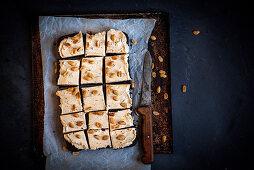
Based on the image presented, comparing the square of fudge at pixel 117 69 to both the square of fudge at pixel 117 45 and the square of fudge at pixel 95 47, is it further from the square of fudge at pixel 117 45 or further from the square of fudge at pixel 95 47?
the square of fudge at pixel 95 47

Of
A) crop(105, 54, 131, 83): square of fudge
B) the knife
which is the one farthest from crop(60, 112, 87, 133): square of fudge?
the knife

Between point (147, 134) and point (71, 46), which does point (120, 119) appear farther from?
point (71, 46)

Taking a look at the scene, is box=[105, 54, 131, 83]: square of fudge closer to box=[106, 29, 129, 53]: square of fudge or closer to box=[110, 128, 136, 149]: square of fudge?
box=[106, 29, 129, 53]: square of fudge

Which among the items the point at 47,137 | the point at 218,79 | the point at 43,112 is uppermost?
the point at 218,79

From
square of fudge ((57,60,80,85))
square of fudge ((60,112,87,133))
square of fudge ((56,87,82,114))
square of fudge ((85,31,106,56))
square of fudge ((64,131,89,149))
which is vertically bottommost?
square of fudge ((64,131,89,149))

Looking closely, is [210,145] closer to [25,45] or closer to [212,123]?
[212,123]

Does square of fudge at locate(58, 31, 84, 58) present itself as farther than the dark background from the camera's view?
No

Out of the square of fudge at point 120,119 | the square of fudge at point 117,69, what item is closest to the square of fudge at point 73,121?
the square of fudge at point 120,119

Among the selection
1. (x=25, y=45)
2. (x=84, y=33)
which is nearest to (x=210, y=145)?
(x=84, y=33)
